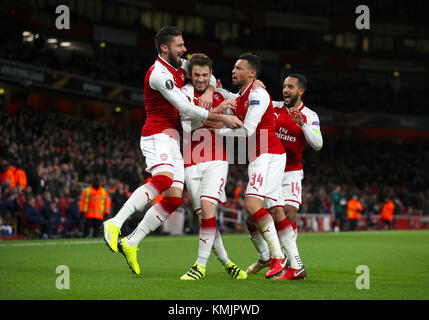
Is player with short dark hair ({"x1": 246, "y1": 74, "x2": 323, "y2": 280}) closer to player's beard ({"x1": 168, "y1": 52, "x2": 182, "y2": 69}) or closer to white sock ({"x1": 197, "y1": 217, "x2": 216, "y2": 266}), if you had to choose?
white sock ({"x1": 197, "y1": 217, "x2": 216, "y2": 266})

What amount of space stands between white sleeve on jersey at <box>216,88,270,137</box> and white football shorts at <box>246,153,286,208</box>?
47 cm

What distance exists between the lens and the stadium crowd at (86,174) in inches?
774

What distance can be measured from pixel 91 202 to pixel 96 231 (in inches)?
42.6

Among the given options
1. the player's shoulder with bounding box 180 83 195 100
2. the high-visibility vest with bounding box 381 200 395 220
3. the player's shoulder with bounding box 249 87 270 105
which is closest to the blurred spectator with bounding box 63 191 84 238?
the player's shoulder with bounding box 180 83 195 100

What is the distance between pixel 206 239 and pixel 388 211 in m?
27.5

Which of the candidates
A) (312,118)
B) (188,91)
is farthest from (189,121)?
(312,118)

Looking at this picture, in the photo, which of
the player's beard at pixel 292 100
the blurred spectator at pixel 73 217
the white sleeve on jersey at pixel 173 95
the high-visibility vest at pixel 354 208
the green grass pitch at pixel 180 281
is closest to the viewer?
the green grass pitch at pixel 180 281

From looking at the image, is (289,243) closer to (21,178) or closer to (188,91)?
(188,91)

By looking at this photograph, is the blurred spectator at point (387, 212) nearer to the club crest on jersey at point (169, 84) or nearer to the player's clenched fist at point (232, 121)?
the player's clenched fist at point (232, 121)

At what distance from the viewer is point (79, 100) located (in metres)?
41.8

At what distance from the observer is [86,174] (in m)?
25.0

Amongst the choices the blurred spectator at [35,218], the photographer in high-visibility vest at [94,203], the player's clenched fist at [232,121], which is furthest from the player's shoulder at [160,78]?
the photographer in high-visibility vest at [94,203]

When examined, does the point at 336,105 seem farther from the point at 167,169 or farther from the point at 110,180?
the point at 167,169

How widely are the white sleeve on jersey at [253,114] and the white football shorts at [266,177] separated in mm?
466
